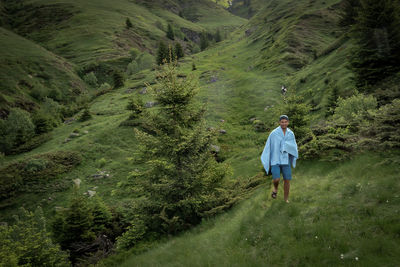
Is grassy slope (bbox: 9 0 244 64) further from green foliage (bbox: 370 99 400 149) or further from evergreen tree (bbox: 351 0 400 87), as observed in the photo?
green foliage (bbox: 370 99 400 149)

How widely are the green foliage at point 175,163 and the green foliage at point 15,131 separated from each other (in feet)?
125

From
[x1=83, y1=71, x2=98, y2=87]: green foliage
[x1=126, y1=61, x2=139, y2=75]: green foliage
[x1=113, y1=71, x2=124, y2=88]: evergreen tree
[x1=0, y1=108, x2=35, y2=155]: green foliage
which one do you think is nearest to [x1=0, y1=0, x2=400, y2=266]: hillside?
[x1=113, y1=71, x2=124, y2=88]: evergreen tree

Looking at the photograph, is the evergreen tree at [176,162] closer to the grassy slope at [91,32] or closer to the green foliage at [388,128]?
the green foliage at [388,128]

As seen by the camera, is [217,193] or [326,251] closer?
[326,251]

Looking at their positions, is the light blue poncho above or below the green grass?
above

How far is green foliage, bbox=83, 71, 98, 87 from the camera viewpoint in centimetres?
9275

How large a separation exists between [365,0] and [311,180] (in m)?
25.7

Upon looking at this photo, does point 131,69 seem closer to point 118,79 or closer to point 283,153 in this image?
point 118,79

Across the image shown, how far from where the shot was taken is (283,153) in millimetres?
7566

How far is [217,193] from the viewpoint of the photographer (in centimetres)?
1255

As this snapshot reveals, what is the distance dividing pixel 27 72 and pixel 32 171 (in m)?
81.6

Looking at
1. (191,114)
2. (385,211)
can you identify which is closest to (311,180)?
(385,211)

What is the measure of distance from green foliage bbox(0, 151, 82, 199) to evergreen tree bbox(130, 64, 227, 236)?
16.2m

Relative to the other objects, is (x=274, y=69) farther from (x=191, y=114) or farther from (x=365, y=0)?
(x=191, y=114)
